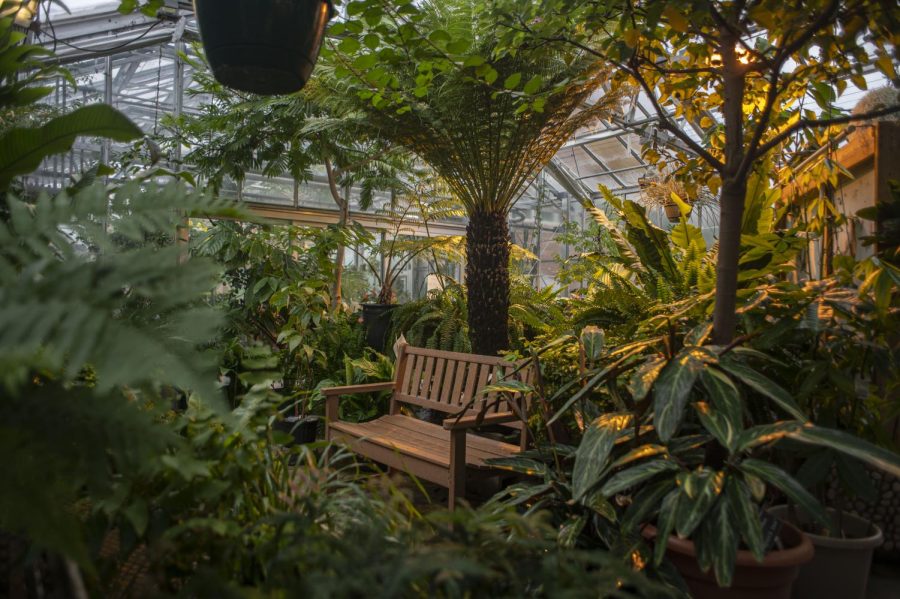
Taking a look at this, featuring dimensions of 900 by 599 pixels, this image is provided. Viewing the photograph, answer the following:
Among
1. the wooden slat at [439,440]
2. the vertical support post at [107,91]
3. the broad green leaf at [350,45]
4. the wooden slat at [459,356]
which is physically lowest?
the wooden slat at [439,440]

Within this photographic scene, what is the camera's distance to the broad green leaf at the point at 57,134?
940 millimetres

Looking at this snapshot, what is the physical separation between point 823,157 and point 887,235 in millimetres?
514

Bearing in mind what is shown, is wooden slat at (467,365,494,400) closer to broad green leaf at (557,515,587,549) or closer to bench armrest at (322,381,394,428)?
bench armrest at (322,381,394,428)

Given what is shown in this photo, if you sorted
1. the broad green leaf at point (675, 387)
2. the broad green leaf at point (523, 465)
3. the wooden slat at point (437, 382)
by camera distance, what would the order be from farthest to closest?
the wooden slat at point (437, 382), the broad green leaf at point (523, 465), the broad green leaf at point (675, 387)

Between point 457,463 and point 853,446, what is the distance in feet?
4.78

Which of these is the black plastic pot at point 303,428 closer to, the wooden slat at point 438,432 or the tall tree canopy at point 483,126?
the wooden slat at point 438,432

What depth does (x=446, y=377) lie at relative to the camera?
11.1ft

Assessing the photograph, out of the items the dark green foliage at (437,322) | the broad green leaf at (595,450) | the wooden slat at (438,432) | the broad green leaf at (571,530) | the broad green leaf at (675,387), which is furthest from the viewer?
the dark green foliage at (437,322)

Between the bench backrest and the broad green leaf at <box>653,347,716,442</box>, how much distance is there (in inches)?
53.4

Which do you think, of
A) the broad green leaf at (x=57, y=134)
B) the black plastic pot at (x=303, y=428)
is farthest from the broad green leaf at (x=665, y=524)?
the black plastic pot at (x=303, y=428)

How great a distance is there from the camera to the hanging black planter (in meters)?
1.54

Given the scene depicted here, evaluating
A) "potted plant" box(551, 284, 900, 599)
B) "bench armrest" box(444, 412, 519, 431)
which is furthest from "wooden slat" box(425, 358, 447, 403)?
"potted plant" box(551, 284, 900, 599)

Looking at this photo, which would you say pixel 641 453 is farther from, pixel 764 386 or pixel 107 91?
pixel 107 91

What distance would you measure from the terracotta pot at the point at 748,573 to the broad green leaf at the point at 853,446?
307mm
